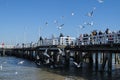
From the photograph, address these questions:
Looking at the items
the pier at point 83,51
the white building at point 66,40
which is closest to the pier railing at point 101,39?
the pier at point 83,51

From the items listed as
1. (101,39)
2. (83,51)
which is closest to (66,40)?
(83,51)

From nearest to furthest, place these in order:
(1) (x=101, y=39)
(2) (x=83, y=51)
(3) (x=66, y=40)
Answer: (1) (x=101, y=39) < (2) (x=83, y=51) < (3) (x=66, y=40)

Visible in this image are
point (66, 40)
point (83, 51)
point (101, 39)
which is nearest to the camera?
point (101, 39)

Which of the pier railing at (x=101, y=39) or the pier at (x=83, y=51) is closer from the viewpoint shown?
the pier railing at (x=101, y=39)

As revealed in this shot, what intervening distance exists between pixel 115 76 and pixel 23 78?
673 cm

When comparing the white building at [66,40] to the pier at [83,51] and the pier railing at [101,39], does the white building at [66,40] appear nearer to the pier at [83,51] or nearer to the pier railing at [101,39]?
the pier at [83,51]

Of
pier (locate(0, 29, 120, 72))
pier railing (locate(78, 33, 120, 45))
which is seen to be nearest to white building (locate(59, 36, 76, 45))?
pier (locate(0, 29, 120, 72))

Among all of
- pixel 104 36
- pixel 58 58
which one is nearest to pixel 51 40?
pixel 58 58

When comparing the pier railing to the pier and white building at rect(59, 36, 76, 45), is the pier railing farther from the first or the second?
white building at rect(59, 36, 76, 45)

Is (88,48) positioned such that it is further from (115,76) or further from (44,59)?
(44,59)

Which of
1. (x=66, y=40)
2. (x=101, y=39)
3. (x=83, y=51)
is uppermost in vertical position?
(x=66, y=40)

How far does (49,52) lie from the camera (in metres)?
40.7

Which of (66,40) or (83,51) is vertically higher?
(66,40)

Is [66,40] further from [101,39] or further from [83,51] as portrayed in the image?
[101,39]
